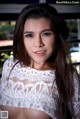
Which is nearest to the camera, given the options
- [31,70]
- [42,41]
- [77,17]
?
[42,41]

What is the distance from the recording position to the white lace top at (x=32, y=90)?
1.02m

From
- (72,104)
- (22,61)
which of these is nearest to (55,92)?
(72,104)

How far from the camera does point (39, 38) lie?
38.3 inches

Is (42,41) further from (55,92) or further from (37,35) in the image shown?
(55,92)

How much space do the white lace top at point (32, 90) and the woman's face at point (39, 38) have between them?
3.2 inches

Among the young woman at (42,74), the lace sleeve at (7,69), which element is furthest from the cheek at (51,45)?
the lace sleeve at (7,69)

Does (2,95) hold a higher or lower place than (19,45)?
lower

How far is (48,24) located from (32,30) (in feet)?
0.22

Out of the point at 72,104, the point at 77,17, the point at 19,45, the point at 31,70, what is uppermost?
the point at 77,17

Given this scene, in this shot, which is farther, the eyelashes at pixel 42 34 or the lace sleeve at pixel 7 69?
the lace sleeve at pixel 7 69

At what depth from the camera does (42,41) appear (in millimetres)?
975

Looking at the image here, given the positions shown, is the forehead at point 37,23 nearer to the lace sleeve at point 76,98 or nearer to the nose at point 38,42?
the nose at point 38,42

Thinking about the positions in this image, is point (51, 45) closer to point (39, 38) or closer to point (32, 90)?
point (39, 38)

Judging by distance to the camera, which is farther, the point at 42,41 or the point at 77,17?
the point at 77,17
